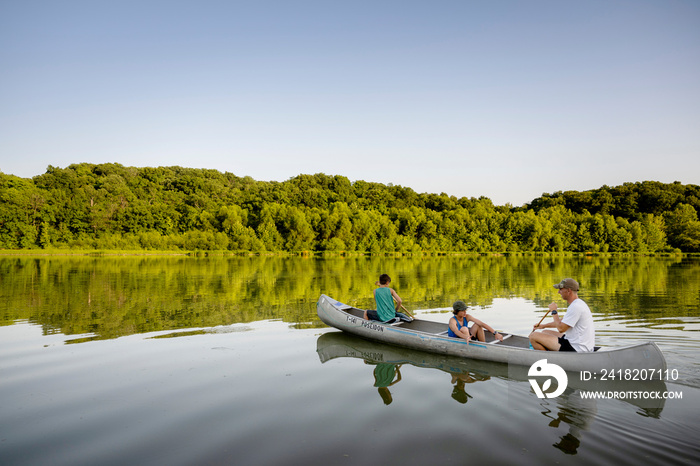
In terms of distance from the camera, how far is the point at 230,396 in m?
6.82

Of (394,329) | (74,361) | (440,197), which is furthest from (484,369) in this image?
(440,197)

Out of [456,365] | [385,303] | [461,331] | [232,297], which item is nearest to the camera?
[456,365]

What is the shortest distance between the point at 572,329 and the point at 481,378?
184 centimetres

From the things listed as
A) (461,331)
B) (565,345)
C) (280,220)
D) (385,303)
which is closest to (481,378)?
(461,331)

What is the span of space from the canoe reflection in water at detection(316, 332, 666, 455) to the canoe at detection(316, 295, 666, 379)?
0.16 meters

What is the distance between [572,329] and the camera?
768cm

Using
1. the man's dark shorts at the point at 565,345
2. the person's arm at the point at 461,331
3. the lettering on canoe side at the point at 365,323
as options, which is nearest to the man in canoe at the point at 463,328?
the person's arm at the point at 461,331

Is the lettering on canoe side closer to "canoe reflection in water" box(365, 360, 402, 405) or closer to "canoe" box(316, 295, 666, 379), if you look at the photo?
"canoe" box(316, 295, 666, 379)

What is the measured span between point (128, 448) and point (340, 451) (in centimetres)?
250

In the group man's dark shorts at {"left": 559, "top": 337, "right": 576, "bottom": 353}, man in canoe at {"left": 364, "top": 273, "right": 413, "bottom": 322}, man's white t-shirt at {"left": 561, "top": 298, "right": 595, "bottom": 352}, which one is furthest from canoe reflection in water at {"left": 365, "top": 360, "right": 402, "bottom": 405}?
man's white t-shirt at {"left": 561, "top": 298, "right": 595, "bottom": 352}

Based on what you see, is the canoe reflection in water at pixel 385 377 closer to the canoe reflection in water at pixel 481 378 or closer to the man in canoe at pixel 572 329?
the canoe reflection in water at pixel 481 378

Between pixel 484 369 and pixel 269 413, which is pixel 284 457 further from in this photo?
pixel 484 369

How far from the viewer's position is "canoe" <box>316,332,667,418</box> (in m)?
7.02

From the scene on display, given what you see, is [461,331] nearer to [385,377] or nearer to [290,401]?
[385,377]
